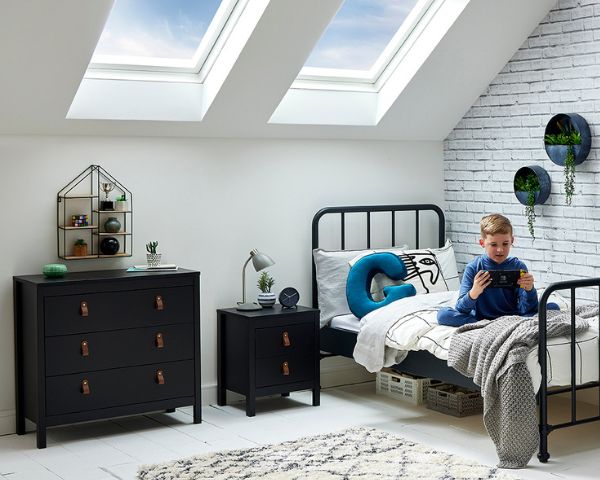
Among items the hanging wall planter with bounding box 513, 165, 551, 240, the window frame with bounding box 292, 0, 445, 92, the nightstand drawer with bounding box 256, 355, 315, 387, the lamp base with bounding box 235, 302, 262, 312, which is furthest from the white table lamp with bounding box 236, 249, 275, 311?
the hanging wall planter with bounding box 513, 165, 551, 240

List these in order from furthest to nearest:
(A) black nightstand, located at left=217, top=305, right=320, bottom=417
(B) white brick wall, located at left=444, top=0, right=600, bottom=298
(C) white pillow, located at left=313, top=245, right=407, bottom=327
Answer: (C) white pillow, located at left=313, top=245, right=407, bottom=327 → (B) white brick wall, located at left=444, top=0, right=600, bottom=298 → (A) black nightstand, located at left=217, top=305, right=320, bottom=417

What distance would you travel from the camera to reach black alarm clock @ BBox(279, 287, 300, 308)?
475cm

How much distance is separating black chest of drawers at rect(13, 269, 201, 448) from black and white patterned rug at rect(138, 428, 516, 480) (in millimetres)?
577

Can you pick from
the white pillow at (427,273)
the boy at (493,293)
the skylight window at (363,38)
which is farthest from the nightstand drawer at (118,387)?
the skylight window at (363,38)

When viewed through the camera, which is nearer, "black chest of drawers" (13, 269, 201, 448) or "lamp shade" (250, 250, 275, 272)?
"black chest of drawers" (13, 269, 201, 448)

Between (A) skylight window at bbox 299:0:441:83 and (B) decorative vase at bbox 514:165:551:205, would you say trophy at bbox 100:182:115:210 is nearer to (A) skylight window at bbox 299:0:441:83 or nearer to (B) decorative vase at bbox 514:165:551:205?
(A) skylight window at bbox 299:0:441:83

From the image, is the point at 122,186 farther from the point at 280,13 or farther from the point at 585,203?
the point at 585,203

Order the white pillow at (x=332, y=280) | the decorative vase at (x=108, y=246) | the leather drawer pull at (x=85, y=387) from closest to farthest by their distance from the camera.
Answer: the leather drawer pull at (x=85, y=387) → the decorative vase at (x=108, y=246) → the white pillow at (x=332, y=280)

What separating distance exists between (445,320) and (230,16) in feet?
5.65

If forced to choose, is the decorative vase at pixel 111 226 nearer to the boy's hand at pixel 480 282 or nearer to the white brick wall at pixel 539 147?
the boy's hand at pixel 480 282

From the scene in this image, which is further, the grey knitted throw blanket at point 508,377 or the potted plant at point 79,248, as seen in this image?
the potted plant at point 79,248

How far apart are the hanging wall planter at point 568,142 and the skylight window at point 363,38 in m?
0.90

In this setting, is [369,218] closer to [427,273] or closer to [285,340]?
[427,273]

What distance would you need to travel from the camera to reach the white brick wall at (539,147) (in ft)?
15.4
